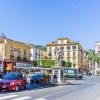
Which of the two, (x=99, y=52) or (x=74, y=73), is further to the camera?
(x=99, y=52)

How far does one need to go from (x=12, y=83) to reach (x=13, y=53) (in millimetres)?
55160

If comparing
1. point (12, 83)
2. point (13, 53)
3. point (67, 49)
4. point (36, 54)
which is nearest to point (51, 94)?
point (12, 83)

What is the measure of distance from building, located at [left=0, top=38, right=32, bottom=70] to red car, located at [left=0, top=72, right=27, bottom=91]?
4030 cm

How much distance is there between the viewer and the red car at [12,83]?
2922 centimetres

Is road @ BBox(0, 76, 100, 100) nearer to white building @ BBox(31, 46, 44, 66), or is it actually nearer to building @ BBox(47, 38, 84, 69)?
white building @ BBox(31, 46, 44, 66)

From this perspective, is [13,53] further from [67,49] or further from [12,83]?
[67,49]

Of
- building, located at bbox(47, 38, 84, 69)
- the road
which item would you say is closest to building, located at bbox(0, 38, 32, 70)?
the road

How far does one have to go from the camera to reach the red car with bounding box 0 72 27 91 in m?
29.2

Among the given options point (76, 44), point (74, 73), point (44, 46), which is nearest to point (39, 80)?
point (74, 73)

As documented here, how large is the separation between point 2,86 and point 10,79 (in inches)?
75.2

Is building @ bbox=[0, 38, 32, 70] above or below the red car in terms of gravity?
above

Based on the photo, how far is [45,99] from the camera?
71.4 feet

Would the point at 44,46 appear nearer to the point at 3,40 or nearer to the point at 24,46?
the point at 24,46

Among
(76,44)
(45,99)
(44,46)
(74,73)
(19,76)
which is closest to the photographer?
(45,99)
